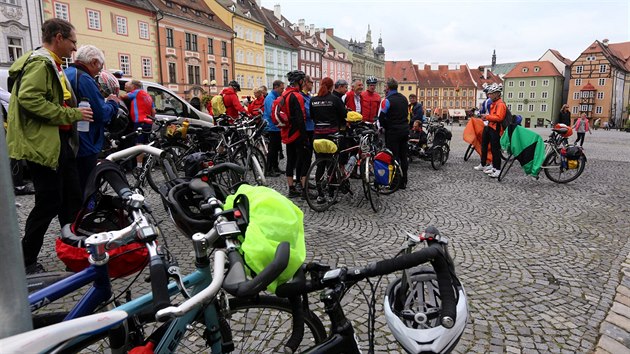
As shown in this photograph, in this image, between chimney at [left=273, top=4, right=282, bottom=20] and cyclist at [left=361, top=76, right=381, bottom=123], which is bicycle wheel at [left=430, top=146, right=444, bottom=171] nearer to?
cyclist at [left=361, top=76, right=381, bottom=123]

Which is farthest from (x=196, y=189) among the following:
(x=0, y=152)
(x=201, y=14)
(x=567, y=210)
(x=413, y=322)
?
(x=201, y=14)

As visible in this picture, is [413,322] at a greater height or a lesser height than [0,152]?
lesser

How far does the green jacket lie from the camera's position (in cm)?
352

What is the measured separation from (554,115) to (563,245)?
92.8 meters

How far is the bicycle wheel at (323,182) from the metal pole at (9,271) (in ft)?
16.9

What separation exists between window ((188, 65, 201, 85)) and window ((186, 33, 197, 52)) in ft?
5.88

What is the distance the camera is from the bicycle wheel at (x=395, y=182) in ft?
23.4

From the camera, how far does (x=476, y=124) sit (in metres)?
11.0

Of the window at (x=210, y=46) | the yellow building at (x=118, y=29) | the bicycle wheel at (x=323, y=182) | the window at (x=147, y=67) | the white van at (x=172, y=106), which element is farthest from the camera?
the window at (x=210, y=46)

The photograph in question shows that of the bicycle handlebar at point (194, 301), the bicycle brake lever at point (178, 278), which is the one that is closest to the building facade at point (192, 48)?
the bicycle brake lever at point (178, 278)

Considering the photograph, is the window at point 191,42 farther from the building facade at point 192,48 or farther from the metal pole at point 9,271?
the metal pole at point 9,271

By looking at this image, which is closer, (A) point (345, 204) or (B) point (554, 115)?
(A) point (345, 204)

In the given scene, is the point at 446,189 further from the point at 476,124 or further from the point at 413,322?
the point at 413,322

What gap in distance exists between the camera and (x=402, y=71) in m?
106
